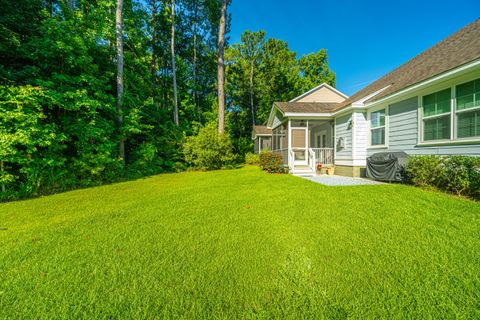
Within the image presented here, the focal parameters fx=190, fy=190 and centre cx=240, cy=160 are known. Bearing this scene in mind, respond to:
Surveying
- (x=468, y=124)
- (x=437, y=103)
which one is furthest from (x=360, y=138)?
(x=468, y=124)

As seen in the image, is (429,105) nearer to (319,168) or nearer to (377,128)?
(377,128)

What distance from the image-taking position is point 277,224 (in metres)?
3.37

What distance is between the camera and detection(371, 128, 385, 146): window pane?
315 inches

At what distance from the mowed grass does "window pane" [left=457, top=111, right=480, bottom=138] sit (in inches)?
94.4

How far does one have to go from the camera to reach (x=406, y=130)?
693 centimetres

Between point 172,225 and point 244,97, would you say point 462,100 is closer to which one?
point 172,225

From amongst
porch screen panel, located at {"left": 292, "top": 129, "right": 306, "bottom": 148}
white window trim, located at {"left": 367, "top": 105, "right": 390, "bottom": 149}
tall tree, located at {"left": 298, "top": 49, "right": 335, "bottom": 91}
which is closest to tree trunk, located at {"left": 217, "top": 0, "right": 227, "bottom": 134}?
porch screen panel, located at {"left": 292, "top": 129, "right": 306, "bottom": 148}

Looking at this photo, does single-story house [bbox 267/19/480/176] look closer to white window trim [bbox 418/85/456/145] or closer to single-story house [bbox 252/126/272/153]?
white window trim [bbox 418/85/456/145]

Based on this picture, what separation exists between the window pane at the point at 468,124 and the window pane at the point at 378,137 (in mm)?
2665

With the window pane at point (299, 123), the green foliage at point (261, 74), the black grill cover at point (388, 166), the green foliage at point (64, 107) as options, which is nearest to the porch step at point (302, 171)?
the window pane at point (299, 123)

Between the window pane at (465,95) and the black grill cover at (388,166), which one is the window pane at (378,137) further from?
the window pane at (465,95)

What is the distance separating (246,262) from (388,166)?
7.20 metres

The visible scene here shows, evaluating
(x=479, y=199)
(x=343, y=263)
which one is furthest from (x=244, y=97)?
(x=343, y=263)

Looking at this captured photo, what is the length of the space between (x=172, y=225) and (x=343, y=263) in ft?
8.87
